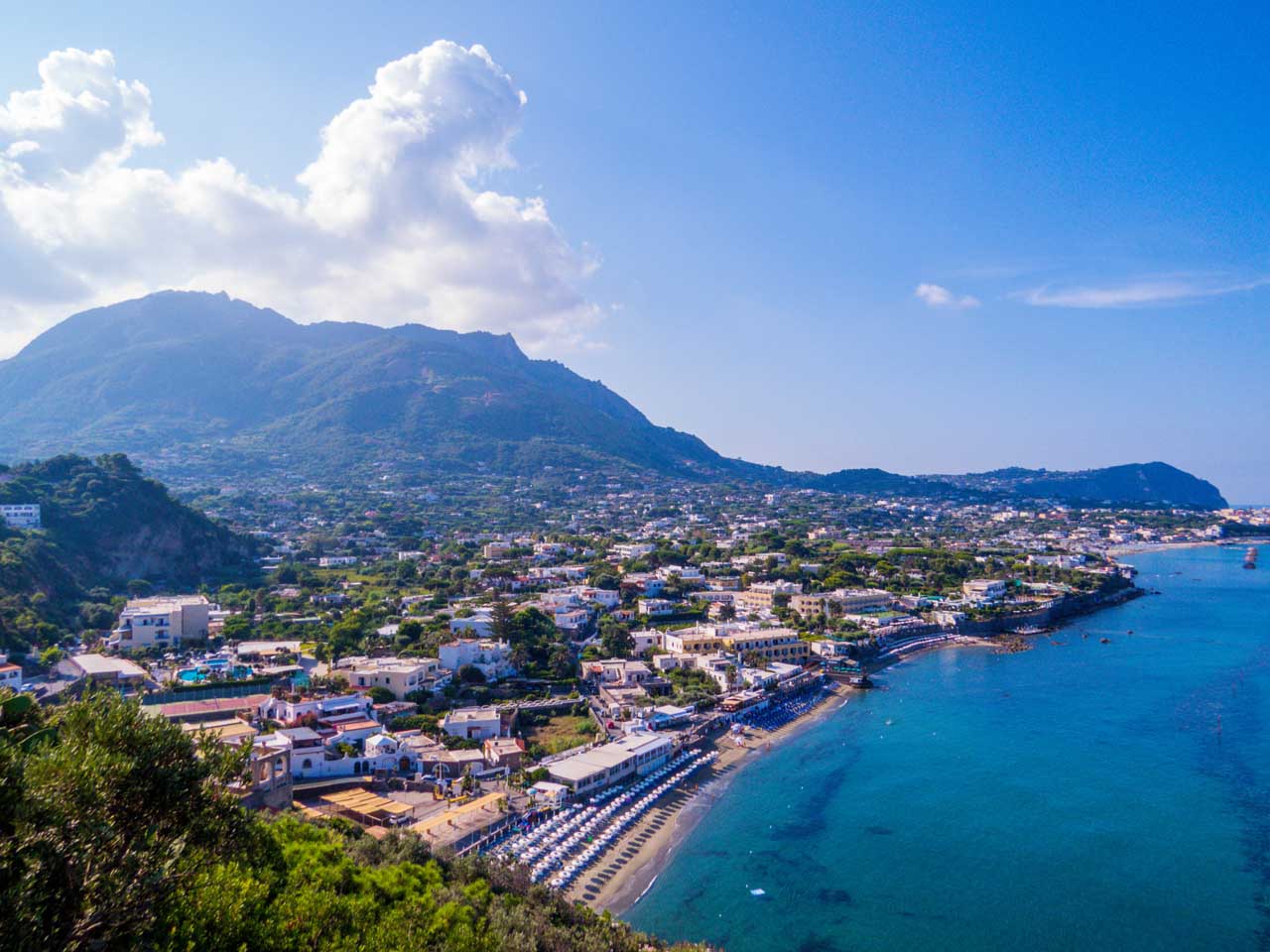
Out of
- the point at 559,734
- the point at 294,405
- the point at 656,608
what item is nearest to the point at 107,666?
the point at 559,734

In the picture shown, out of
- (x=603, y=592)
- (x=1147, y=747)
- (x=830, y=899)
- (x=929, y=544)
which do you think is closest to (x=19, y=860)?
(x=830, y=899)

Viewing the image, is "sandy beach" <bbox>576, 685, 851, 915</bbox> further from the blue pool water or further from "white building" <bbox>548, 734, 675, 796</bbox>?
the blue pool water

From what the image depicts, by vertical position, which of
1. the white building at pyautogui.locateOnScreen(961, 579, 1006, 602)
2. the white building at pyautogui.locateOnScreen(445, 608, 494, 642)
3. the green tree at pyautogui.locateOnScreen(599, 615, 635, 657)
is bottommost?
the green tree at pyautogui.locateOnScreen(599, 615, 635, 657)

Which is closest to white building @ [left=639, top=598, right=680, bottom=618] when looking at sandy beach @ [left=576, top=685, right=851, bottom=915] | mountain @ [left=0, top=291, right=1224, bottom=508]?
sandy beach @ [left=576, top=685, right=851, bottom=915]

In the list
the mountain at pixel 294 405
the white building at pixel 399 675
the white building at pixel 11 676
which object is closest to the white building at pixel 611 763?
the white building at pixel 399 675

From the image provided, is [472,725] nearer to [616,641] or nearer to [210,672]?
[210,672]

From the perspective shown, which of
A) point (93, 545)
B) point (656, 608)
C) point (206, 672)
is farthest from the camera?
point (93, 545)

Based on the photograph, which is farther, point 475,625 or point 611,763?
point 475,625
